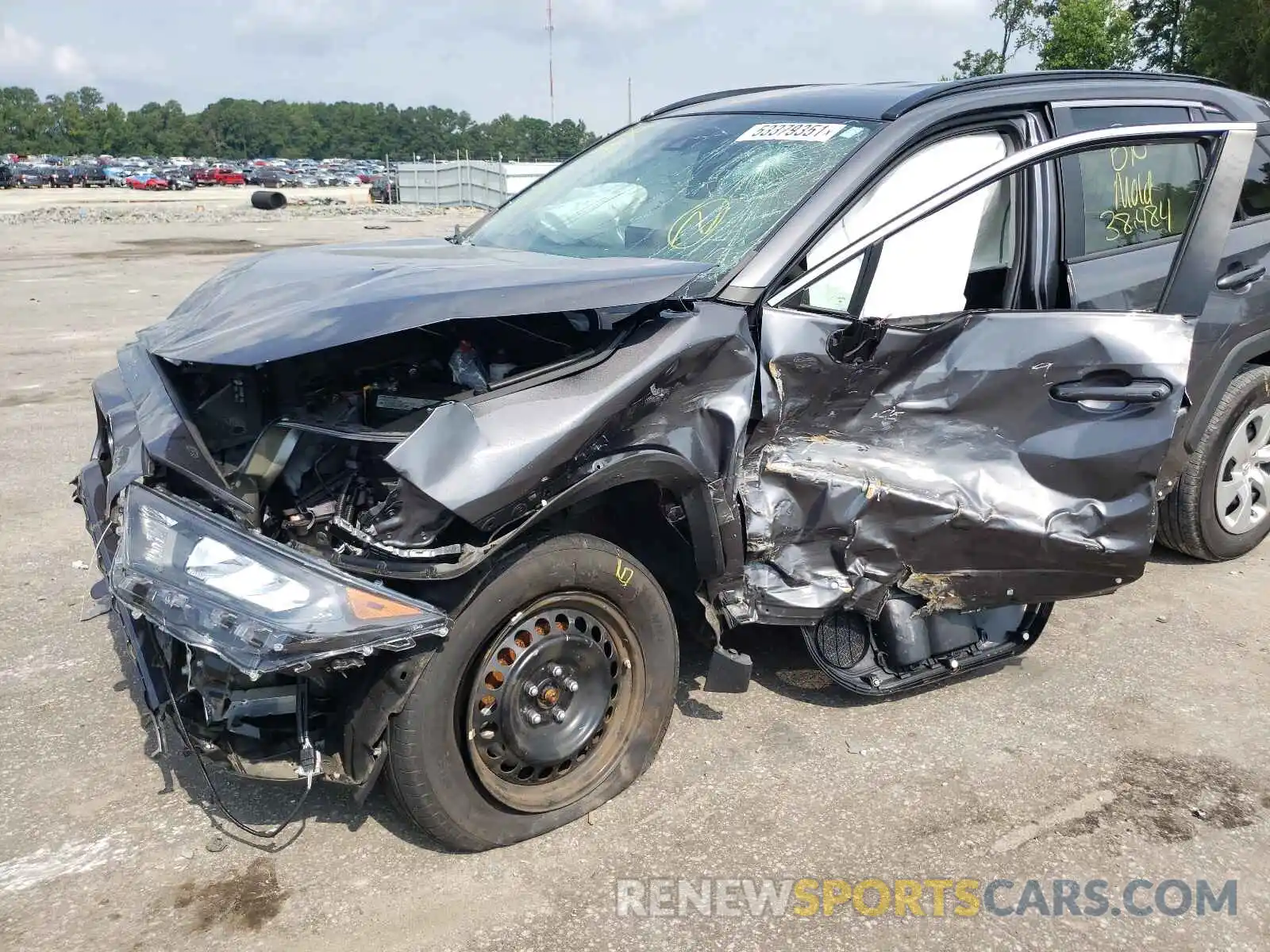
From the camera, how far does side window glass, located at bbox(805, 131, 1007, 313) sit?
3111 millimetres

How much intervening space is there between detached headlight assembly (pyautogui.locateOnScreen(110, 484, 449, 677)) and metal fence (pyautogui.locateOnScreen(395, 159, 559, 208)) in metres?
28.4

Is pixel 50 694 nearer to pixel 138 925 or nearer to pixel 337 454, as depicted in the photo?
pixel 138 925

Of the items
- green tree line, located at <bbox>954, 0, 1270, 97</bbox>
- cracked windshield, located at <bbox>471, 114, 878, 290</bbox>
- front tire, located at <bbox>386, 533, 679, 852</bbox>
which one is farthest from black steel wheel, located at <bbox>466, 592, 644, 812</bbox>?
green tree line, located at <bbox>954, 0, 1270, 97</bbox>

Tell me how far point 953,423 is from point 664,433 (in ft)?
3.49

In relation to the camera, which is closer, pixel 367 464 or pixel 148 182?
pixel 367 464

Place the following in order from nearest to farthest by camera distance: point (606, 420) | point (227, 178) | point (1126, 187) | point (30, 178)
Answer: point (606, 420) → point (1126, 187) → point (30, 178) → point (227, 178)

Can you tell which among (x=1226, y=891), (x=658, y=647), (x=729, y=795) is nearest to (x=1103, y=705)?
(x=1226, y=891)

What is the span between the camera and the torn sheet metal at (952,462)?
3078 mm

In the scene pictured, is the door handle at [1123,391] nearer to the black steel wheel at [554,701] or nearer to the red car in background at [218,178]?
the black steel wheel at [554,701]

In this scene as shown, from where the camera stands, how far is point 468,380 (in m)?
2.83

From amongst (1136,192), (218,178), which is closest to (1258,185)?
(1136,192)

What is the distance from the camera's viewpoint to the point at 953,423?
10.6 ft

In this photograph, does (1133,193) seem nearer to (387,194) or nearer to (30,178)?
(387,194)

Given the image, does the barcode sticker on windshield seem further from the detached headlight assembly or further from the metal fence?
the metal fence
